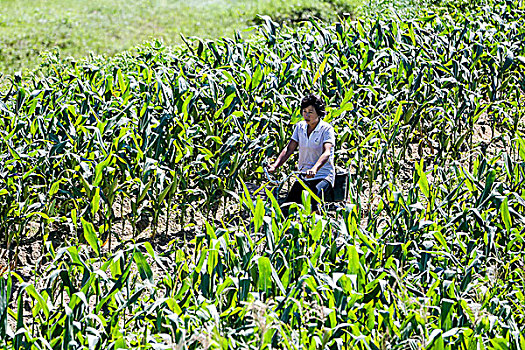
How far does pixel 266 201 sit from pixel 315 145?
590 millimetres

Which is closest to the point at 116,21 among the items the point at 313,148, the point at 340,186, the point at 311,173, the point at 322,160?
the point at 340,186

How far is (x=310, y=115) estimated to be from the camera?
6008 mm

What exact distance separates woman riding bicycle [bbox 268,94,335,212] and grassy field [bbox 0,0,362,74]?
619 cm

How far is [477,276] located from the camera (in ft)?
15.0

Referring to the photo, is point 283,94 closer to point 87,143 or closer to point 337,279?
point 87,143

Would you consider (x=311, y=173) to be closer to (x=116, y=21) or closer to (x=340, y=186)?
(x=340, y=186)

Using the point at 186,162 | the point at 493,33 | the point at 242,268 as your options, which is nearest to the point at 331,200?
the point at 186,162

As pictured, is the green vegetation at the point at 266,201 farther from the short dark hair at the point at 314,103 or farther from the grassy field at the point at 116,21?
the grassy field at the point at 116,21

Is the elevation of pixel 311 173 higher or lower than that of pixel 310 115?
lower

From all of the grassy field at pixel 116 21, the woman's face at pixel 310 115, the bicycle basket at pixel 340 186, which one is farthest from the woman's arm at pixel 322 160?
the grassy field at pixel 116 21

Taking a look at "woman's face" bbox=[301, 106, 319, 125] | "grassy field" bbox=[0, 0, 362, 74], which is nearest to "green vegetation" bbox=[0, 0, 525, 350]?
"woman's face" bbox=[301, 106, 319, 125]

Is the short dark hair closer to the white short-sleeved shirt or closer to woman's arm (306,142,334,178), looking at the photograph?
the white short-sleeved shirt

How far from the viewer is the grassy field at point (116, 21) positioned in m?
12.5

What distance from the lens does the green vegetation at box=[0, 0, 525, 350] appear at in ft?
13.0
